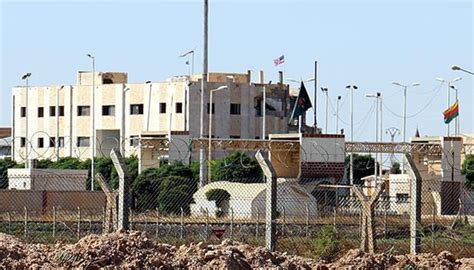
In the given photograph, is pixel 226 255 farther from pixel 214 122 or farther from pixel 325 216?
pixel 214 122

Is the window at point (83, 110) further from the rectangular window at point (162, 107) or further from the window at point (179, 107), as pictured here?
the window at point (179, 107)

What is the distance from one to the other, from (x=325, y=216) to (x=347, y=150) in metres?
35.0

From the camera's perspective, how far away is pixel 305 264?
52.3ft

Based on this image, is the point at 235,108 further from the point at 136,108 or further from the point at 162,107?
the point at 136,108

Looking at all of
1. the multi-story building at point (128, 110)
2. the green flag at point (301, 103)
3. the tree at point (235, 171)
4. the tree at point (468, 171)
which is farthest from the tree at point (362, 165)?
the tree at point (235, 171)

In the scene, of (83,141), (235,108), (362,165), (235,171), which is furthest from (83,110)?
(235,171)

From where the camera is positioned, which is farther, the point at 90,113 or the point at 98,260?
the point at 90,113

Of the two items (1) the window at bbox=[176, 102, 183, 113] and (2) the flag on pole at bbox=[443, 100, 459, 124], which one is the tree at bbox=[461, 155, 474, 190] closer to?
(2) the flag on pole at bbox=[443, 100, 459, 124]

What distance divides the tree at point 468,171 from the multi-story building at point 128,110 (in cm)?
1617

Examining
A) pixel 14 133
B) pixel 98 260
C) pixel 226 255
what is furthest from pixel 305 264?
pixel 14 133

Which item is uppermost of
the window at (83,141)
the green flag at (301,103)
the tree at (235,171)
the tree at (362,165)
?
the green flag at (301,103)

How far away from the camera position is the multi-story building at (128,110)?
8569 cm

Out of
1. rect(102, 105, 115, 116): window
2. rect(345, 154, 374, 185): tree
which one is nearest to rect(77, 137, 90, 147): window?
rect(102, 105, 115, 116): window

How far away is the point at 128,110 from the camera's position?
88625 mm
